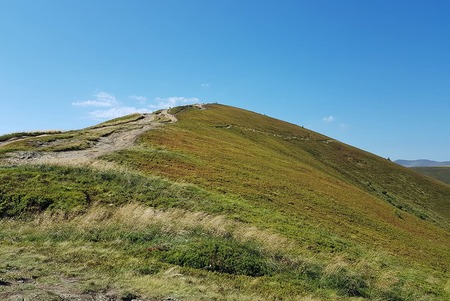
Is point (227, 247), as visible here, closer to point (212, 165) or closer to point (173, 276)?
point (173, 276)

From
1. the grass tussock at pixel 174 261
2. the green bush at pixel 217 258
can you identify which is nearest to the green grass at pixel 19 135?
the grass tussock at pixel 174 261

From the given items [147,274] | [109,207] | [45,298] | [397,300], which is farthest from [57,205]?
[397,300]

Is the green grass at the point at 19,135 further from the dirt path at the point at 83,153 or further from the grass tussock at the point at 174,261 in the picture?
the grass tussock at the point at 174,261

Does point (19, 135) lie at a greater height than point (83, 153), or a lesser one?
greater

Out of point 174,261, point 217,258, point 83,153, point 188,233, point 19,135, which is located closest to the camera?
point 174,261

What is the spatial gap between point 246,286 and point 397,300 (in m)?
8.07

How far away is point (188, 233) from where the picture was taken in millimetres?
18391

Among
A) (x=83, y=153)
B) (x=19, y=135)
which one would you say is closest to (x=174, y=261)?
(x=83, y=153)

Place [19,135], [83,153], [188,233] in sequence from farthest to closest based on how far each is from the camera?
1. [19,135]
2. [83,153]
3. [188,233]

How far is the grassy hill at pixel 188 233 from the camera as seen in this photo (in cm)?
1295

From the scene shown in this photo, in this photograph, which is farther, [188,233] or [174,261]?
[188,233]

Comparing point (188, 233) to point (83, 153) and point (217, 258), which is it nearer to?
point (217, 258)

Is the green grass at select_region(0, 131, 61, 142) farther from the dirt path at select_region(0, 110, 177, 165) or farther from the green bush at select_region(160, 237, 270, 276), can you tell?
the green bush at select_region(160, 237, 270, 276)

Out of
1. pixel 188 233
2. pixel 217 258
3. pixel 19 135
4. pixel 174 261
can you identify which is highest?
pixel 19 135
